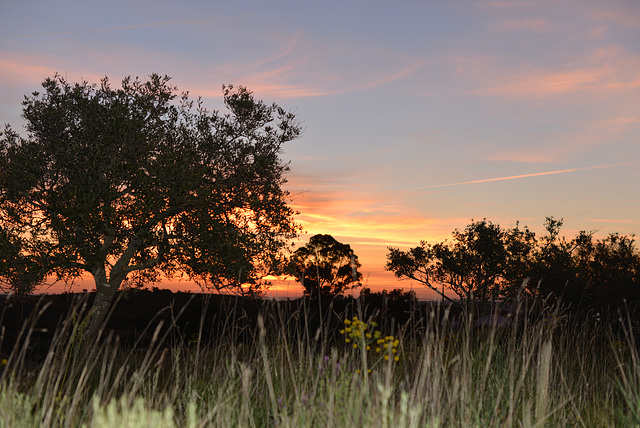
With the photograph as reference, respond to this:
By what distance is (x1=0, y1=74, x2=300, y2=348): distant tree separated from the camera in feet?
48.2

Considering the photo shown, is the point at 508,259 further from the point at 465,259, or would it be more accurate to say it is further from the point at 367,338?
the point at 367,338

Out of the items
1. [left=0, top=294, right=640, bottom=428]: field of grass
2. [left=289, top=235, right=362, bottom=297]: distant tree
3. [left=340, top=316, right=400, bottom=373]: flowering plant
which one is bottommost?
[left=0, top=294, right=640, bottom=428]: field of grass

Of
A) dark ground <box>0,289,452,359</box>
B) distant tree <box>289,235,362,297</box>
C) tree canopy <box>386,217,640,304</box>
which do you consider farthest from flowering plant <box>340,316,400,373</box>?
distant tree <box>289,235,362,297</box>

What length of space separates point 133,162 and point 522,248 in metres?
21.2

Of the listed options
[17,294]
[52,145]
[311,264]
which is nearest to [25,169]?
[52,145]

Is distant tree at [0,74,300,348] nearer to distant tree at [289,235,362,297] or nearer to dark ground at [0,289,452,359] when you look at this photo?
dark ground at [0,289,452,359]

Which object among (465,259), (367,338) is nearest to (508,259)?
(465,259)

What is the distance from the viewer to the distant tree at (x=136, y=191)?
578 inches

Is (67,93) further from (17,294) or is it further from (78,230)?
(17,294)

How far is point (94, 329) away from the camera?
15711 mm

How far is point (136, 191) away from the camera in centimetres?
1506

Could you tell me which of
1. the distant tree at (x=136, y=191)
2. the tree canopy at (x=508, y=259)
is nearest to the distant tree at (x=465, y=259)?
the tree canopy at (x=508, y=259)

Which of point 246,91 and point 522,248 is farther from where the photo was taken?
point 522,248

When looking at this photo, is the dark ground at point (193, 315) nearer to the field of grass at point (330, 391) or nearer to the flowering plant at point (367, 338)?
the field of grass at point (330, 391)
